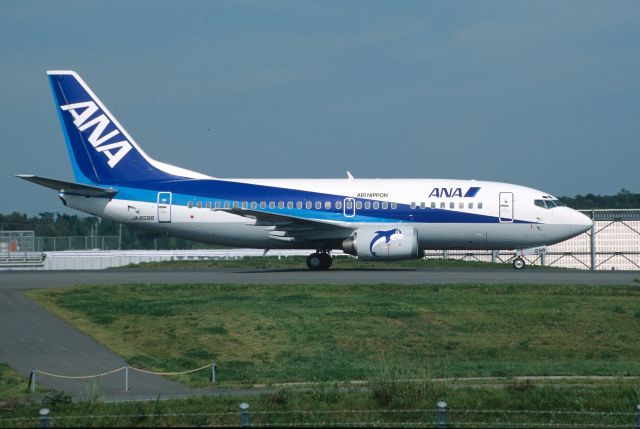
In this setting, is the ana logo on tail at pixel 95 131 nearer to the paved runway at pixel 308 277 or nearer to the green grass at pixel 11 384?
the paved runway at pixel 308 277

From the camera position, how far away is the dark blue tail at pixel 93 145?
158 ft

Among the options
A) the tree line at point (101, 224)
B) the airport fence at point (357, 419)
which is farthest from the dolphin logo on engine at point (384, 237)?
the tree line at point (101, 224)

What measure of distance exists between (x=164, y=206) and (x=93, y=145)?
16.0 feet

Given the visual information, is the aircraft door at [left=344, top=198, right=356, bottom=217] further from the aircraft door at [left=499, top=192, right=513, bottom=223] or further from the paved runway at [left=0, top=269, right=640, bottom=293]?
the aircraft door at [left=499, top=192, right=513, bottom=223]

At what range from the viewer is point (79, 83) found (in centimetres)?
4853

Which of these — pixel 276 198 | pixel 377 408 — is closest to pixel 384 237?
pixel 276 198

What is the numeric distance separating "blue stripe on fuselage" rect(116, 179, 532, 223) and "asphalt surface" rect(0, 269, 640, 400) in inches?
102

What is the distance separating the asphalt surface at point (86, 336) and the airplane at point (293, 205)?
1632 mm

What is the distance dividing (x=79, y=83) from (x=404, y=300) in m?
22.6

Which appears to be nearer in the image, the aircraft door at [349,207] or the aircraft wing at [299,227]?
the aircraft wing at [299,227]

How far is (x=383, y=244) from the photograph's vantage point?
1743 inches

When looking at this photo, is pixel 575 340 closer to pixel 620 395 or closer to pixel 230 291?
pixel 620 395

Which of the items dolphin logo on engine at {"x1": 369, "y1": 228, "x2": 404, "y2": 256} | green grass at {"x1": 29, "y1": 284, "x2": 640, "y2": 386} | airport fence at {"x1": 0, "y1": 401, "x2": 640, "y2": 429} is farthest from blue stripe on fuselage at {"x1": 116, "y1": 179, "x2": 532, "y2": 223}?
airport fence at {"x1": 0, "y1": 401, "x2": 640, "y2": 429}

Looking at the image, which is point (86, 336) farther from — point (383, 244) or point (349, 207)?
point (349, 207)
